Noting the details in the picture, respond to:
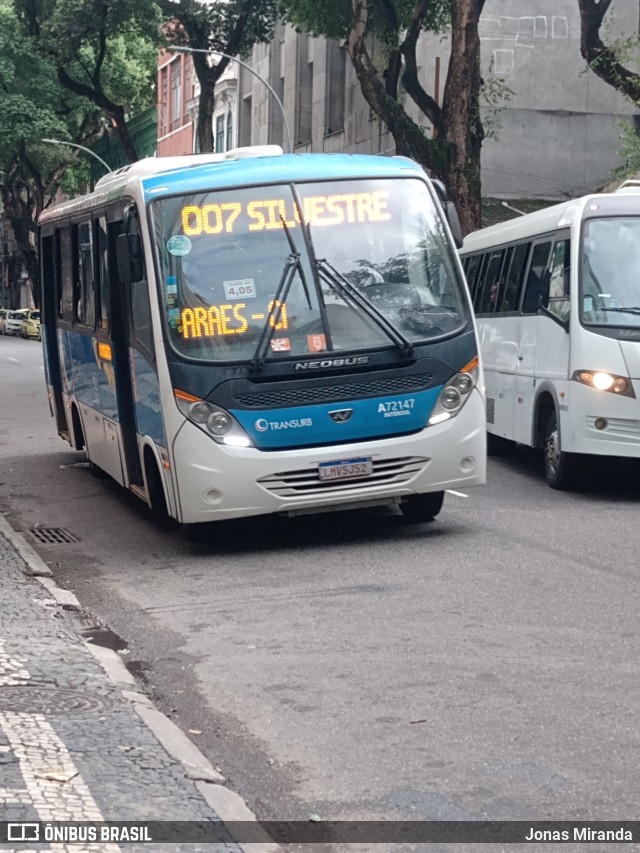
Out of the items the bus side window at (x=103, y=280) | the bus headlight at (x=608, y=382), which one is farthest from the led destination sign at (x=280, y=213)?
the bus headlight at (x=608, y=382)

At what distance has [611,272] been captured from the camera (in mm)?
13625

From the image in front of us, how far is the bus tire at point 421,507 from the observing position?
11.3 metres

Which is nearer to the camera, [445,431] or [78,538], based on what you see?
[445,431]

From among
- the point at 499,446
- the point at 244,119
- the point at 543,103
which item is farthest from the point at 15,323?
the point at 499,446

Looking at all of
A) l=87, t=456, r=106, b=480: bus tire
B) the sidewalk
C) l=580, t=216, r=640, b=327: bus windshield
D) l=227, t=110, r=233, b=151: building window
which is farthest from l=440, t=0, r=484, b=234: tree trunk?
l=227, t=110, r=233, b=151: building window

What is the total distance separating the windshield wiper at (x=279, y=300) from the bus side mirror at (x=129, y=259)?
104 centimetres

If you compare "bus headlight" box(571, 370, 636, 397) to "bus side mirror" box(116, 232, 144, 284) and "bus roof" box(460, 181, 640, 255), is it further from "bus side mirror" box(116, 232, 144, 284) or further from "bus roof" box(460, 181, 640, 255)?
"bus side mirror" box(116, 232, 144, 284)

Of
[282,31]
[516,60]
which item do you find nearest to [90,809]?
[516,60]

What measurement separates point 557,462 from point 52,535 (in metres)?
4.86

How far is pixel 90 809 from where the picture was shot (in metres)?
4.78

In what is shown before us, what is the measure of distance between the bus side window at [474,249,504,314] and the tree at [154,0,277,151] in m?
21.3

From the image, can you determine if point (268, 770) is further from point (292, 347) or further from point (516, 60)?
point (516, 60)

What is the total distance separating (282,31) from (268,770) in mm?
51406

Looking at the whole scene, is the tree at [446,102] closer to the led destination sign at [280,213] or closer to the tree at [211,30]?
the tree at [211,30]
